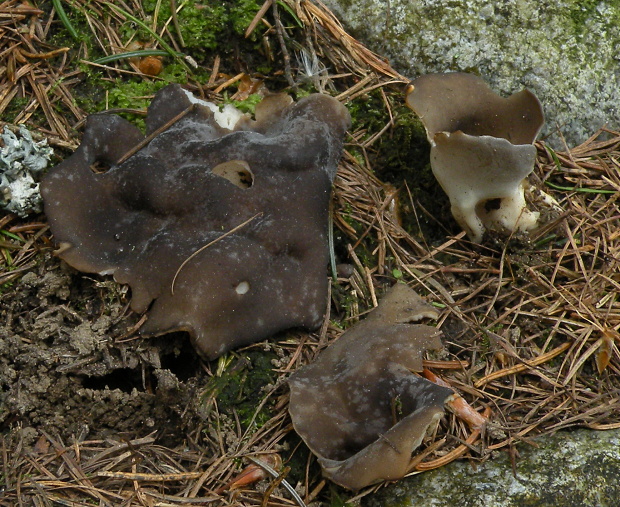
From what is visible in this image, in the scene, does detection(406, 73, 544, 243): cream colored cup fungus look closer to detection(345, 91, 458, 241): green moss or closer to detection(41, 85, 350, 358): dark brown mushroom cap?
detection(345, 91, 458, 241): green moss

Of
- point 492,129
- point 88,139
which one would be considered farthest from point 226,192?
point 492,129

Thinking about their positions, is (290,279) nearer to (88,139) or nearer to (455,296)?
(455,296)

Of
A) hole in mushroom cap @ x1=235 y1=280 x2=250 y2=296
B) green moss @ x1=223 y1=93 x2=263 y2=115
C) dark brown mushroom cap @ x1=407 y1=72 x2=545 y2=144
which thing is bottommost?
hole in mushroom cap @ x1=235 y1=280 x2=250 y2=296

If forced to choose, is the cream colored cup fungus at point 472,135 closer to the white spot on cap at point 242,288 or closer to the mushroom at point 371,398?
the mushroom at point 371,398

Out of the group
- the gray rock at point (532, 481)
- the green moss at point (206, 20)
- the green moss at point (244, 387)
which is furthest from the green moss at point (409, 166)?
the gray rock at point (532, 481)

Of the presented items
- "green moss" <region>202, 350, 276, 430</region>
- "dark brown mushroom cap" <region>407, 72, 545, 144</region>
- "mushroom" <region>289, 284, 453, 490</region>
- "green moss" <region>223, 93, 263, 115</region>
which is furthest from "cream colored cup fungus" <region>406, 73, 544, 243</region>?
"green moss" <region>202, 350, 276, 430</region>
